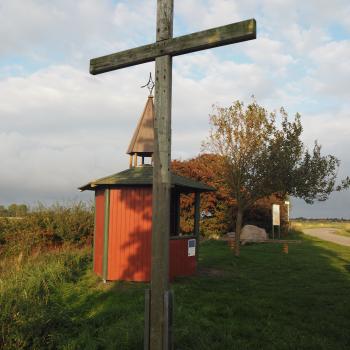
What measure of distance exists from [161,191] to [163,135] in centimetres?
65

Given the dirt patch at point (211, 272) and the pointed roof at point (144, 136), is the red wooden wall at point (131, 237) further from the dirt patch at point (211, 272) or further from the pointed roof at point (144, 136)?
the pointed roof at point (144, 136)

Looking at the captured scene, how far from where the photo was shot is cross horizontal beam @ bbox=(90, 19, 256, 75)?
4.21 m

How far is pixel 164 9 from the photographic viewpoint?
4.68 metres

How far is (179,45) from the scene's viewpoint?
4.55m

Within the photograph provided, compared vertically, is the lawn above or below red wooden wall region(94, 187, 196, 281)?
below

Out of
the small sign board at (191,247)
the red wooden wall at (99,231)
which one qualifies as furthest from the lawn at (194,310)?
the small sign board at (191,247)

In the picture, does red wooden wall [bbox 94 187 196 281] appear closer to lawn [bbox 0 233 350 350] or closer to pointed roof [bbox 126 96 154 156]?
lawn [bbox 0 233 350 350]

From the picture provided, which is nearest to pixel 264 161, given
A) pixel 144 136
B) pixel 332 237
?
pixel 144 136

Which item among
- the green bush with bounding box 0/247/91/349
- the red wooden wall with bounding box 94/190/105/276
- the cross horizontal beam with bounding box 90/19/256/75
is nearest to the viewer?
the cross horizontal beam with bounding box 90/19/256/75

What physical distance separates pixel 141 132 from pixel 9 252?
932 centimetres

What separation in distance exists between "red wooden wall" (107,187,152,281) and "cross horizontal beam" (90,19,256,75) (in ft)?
22.0

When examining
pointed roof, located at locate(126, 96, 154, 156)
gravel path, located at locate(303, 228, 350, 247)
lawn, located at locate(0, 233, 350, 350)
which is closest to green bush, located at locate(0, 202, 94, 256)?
lawn, located at locate(0, 233, 350, 350)

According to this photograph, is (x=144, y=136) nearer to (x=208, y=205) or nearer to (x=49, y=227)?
(x=49, y=227)

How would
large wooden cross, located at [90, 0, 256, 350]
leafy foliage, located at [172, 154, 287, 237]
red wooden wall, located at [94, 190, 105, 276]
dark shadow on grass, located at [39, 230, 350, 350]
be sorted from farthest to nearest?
leafy foliage, located at [172, 154, 287, 237]
red wooden wall, located at [94, 190, 105, 276]
dark shadow on grass, located at [39, 230, 350, 350]
large wooden cross, located at [90, 0, 256, 350]
